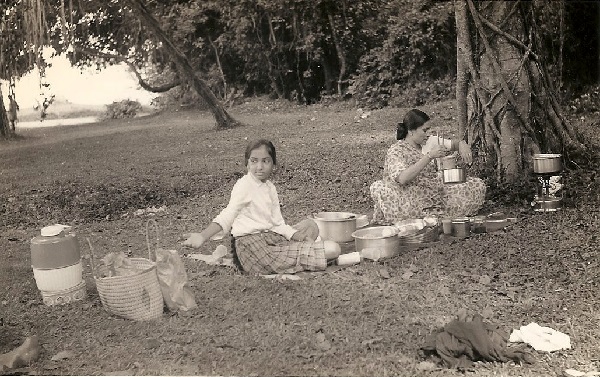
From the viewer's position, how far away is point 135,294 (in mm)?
3590

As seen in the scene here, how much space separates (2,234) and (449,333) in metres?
3.11

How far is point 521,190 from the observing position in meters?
5.43

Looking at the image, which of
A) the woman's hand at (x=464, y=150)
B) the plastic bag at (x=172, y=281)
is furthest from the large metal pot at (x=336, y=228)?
the plastic bag at (x=172, y=281)

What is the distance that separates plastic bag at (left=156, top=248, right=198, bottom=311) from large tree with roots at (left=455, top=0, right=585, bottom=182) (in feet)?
9.82

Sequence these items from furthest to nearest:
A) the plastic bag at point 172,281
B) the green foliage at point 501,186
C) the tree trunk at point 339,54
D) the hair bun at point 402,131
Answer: the green foliage at point 501,186, the tree trunk at point 339,54, the hair bun at point 402,131, the plastic bag at point 172,281

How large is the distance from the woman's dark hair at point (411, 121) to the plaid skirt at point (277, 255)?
1.20m

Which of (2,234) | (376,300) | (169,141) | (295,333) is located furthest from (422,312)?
(2,234)

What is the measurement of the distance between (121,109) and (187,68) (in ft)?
2.01

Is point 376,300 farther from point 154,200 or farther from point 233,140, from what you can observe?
point 154,200

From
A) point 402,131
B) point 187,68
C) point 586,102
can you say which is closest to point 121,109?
point 187,68

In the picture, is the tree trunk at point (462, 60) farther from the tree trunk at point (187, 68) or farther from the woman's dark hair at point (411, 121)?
the tree trunk at point (187, 68)

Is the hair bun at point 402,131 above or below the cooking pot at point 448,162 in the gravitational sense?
above

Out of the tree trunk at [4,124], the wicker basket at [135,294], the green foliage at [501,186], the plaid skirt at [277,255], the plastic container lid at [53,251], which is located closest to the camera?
A: the wicker basket at [135,294]

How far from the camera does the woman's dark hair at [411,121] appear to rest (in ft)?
15.8
